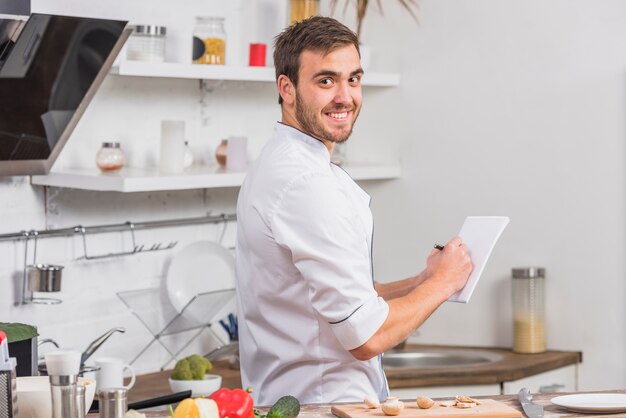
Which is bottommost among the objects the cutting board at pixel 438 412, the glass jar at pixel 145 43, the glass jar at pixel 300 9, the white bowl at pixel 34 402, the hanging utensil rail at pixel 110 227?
the cutting board at pixel 438 412

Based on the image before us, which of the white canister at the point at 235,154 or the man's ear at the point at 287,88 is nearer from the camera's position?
the man's ear at the point at 287,88

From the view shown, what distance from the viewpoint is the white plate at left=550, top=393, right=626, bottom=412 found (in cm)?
220

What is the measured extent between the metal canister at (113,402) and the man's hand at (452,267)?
2.67 ft

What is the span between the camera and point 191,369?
10.9 ft

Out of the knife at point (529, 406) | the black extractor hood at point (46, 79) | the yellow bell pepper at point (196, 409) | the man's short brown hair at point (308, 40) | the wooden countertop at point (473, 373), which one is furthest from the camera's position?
the wooden countertop at point (473, 373)

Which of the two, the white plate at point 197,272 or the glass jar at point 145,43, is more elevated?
the glass jar at point 145,43

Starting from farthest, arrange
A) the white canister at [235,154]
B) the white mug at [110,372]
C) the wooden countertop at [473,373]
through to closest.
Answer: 1. the white canister at [235,154]
2. the wooden countertop at [473,373]
3. the white mug at [110,372]

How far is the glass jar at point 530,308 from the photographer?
3885 millimetres

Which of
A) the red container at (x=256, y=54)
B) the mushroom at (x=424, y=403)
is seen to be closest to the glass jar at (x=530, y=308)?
the red container at (x=256, y=54)

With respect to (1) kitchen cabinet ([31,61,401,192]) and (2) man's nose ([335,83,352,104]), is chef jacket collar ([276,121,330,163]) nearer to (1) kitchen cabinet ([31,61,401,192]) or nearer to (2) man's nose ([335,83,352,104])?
(2) man's nose ([335,83,352,104])

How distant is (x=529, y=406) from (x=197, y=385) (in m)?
1.36

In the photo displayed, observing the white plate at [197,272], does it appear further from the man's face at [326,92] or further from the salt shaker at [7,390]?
the salt shaker at [7,390]

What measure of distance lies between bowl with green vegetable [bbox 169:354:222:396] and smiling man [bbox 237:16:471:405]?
A: 2.47 feet

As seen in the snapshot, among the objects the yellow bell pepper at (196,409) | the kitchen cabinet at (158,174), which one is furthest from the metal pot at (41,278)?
the yellow bell pepper at (196,409)
